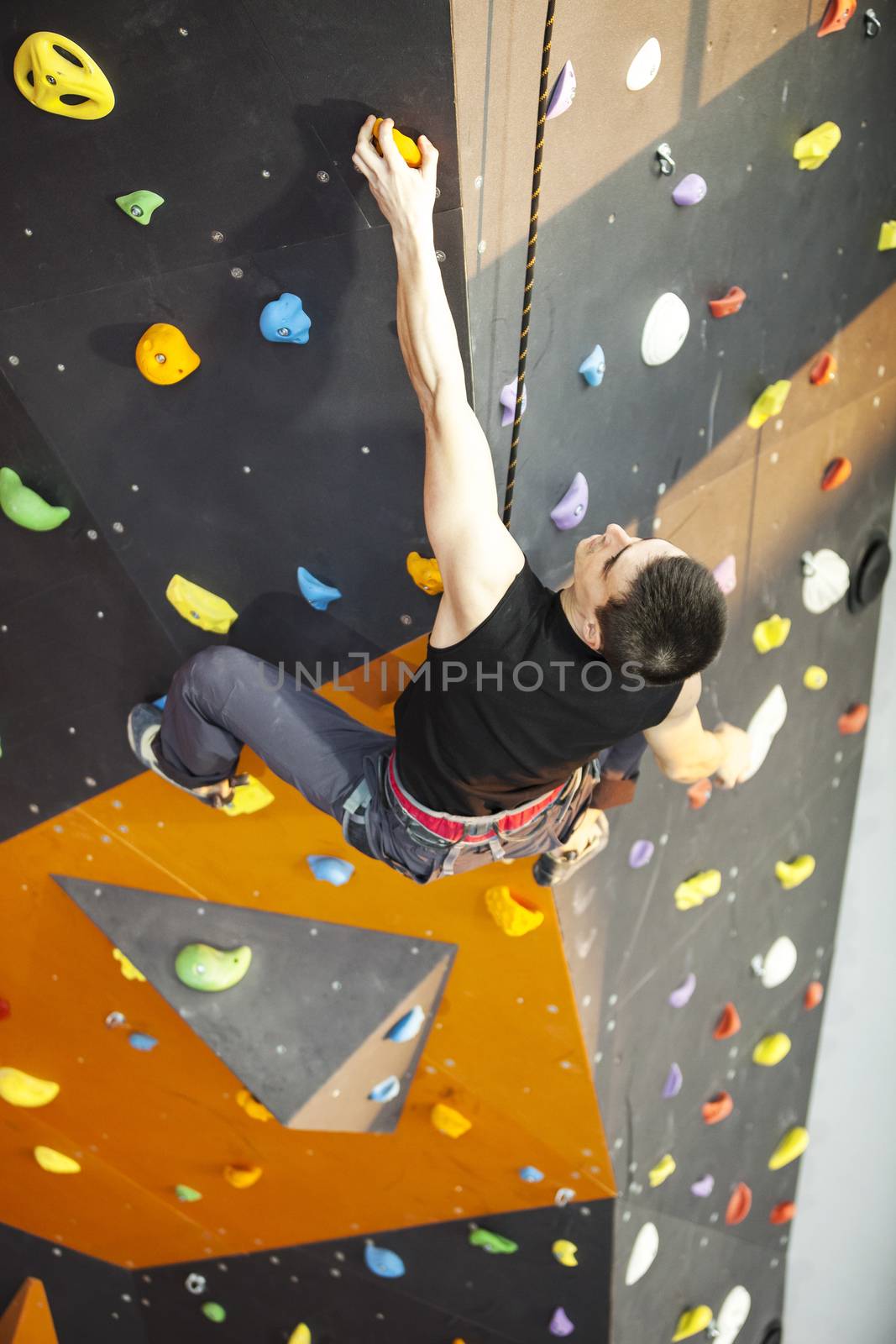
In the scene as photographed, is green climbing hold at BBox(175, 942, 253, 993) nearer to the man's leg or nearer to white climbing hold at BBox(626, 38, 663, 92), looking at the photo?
the man's leg

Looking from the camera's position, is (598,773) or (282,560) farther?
(598,773)

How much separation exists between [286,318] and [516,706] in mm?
747

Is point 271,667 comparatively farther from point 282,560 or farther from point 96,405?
point 96,405

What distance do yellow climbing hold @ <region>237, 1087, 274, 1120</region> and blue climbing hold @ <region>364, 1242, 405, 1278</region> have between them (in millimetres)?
666

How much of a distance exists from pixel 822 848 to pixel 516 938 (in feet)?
4.13

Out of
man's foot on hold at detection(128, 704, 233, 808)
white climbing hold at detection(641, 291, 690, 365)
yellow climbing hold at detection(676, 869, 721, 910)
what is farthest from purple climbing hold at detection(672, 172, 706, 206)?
yellow climbing hold at detection(676, 869, 721, 910)

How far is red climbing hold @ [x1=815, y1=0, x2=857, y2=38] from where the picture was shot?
251cm

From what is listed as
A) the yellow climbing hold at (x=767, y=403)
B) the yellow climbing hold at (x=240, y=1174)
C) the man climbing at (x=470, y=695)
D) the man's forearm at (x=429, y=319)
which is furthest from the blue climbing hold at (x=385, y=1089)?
the man's forearm at (x=429, y=319)

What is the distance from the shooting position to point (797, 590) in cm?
316

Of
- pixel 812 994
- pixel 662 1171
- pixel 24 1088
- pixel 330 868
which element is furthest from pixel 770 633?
pixel 24 1088

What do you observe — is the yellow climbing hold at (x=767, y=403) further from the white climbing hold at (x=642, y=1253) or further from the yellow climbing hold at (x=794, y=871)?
the white climbing hold at (x=642, y=1253)

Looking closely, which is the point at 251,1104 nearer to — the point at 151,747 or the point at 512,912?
the point at 512,912

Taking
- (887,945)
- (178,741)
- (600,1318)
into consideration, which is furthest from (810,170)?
(600,1318)

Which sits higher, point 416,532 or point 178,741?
point 416,532
